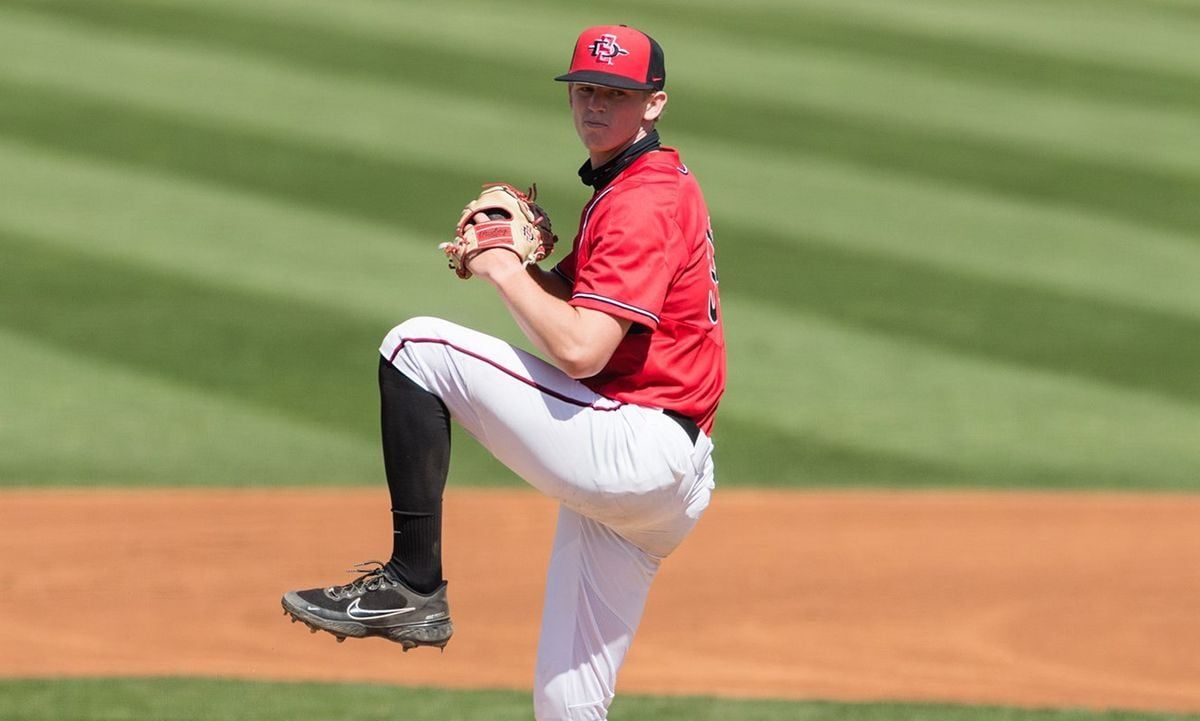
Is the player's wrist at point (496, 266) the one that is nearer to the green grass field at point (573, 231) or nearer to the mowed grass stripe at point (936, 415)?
the green grass field at point (573, 231)

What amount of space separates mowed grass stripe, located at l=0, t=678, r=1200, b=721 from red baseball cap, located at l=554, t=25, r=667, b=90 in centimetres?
295

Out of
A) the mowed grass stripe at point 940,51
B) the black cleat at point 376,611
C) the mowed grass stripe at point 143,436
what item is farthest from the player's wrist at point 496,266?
the mowed grass stripe at point 940,51

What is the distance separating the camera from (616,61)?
175 inches

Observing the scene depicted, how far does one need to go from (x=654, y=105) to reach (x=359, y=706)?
305 cm

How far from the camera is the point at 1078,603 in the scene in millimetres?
7840

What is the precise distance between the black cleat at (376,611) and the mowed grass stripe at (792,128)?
8.99 meters

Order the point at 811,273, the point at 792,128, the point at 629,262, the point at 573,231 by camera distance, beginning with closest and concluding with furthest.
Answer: the point at 629,262 < the point at 811,273 < the point at 573,231 < the point at 792,128

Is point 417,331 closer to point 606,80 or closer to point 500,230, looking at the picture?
point 500,230

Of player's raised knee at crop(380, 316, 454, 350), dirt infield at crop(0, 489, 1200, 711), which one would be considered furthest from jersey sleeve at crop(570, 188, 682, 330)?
dirt infield at crop(0, 489, 1200, 711)

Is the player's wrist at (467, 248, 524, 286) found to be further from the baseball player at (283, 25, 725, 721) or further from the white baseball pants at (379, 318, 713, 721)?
the white baseball pants at (379, 318, 713, 721)

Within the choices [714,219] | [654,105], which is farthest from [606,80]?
[714,219]

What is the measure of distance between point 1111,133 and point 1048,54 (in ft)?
6.13

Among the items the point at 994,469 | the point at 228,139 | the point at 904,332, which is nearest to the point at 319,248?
the point at 228,139

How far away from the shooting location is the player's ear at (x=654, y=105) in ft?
15.1
